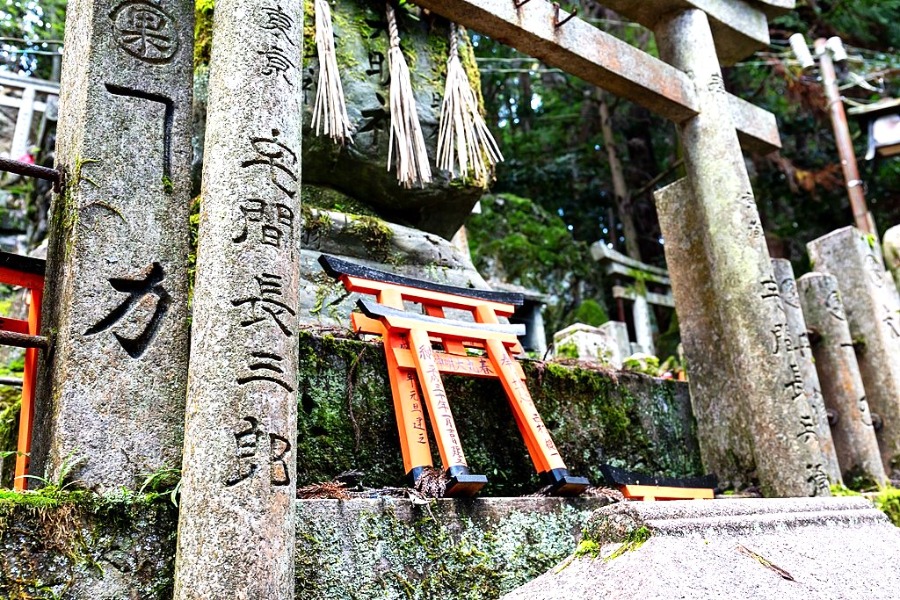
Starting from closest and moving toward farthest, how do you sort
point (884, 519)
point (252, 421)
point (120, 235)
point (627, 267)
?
point (252, 421) → point (120, 235) → point (884, 519) → point (627, 267)

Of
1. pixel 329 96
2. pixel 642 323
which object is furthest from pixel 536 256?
pixel 329 96

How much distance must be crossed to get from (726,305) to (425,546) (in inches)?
109

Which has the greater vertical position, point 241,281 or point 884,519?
point 241,281

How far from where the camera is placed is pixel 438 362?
3.37 meters

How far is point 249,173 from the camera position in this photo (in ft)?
8.79

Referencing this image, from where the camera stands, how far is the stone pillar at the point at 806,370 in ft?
14.8

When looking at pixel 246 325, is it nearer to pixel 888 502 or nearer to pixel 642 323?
pixel 888 502

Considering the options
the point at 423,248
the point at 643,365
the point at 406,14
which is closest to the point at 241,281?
the point at 423,248

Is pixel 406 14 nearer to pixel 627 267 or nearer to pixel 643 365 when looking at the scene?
pixel 643 365

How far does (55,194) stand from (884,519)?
11.6 ft

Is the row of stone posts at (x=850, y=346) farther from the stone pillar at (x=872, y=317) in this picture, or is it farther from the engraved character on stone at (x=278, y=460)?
the engraved character on stone at (x=278, y=460)

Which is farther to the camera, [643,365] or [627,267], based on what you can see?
[627,267]

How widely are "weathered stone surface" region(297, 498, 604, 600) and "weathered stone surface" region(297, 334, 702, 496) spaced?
428 mm

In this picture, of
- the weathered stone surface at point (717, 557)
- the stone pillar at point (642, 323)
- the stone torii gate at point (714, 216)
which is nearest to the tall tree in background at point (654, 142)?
the stone pillar at point (642, 323)
